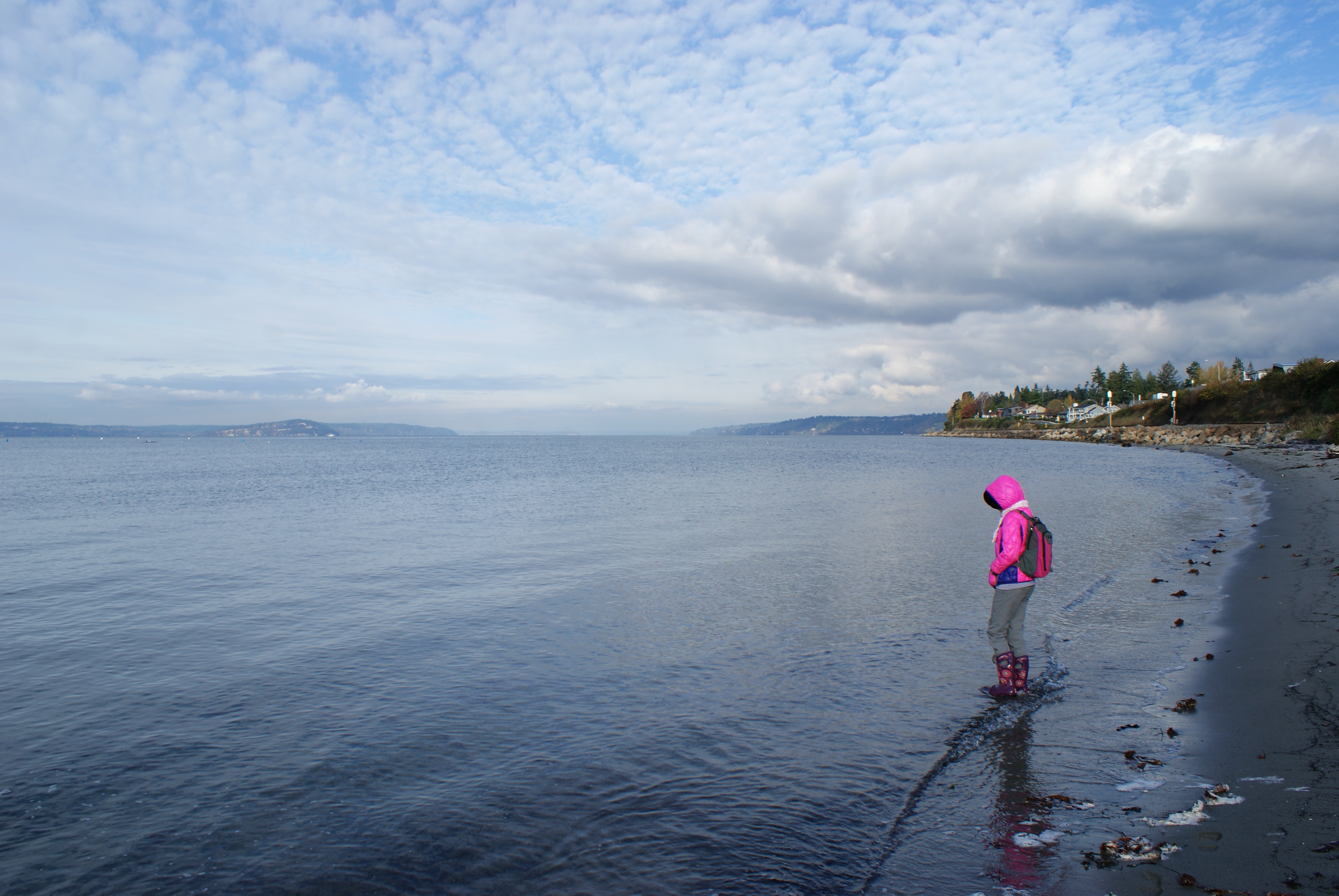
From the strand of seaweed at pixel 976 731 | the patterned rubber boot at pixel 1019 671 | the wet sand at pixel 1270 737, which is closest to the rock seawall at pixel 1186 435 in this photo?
the wet sand at pixel 1270 737

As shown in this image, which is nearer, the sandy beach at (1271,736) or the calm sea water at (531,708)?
the sandy beach at (1271,736)

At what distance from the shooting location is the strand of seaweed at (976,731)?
6461 millimetres

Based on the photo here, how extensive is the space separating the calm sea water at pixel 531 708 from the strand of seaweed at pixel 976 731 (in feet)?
0.21

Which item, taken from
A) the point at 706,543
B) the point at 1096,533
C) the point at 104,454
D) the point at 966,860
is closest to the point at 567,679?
the point at 966,860

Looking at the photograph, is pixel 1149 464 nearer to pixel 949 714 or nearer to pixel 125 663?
pixel 949 714

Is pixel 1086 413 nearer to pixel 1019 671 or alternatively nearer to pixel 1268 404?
pixel 1268 404

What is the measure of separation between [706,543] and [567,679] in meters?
14.2

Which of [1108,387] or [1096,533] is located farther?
[1108,387]

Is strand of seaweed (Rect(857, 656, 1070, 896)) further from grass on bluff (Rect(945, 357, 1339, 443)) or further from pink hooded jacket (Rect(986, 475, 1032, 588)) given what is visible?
grass on bluff (Rect(945, 357, 1339, 443))

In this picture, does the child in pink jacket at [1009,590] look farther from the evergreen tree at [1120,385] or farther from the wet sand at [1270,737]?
the evergreen tree at [1120,385]

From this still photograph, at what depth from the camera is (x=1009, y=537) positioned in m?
9.41

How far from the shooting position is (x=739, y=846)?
6.51 m

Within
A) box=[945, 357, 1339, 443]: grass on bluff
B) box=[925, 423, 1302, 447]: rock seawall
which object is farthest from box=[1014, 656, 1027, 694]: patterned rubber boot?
box=[925, 423, 1302, 447]: rock seawall

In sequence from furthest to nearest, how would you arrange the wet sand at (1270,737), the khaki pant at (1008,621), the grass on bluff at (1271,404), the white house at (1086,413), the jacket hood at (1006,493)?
1. the white house at (1086,413)
2. the grass on bluff at (1271,404)
3. the khaki pant at (1008,621)
4. the jacket hood at (1006,493)
5. the wet sand at (1270,737)
